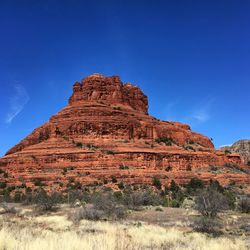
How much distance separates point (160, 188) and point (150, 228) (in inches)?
1277

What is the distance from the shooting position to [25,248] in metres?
7.16

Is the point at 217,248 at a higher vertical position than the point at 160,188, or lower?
lower

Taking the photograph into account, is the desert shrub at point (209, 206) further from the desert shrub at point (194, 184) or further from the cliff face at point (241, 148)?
the cliff face at point (241, 148)

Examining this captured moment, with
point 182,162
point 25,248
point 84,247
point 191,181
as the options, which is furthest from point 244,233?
point 182,162

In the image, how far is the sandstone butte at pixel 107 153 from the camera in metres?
49.4

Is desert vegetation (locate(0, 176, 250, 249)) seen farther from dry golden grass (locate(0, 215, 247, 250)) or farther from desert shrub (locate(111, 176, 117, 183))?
desert shrub (locate(111, 176, 117, 183))

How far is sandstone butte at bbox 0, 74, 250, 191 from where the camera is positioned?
4944 cm

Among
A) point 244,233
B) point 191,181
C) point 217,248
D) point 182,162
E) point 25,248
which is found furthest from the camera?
point 182,162

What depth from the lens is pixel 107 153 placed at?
5369cm

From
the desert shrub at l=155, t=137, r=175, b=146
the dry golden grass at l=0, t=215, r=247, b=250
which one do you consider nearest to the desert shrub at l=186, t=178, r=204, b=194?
the desert shrub at l=155, t=137, r=175, b=146

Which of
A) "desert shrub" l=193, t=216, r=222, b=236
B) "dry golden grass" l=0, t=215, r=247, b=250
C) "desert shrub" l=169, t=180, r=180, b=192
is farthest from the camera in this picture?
"desert shrub" l=169, t=180, r=180, b=192

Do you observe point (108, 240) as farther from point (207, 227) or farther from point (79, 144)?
point (79, 144)

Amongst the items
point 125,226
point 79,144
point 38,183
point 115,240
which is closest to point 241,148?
point 79,144

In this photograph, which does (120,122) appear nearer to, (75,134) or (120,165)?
(75,134)
